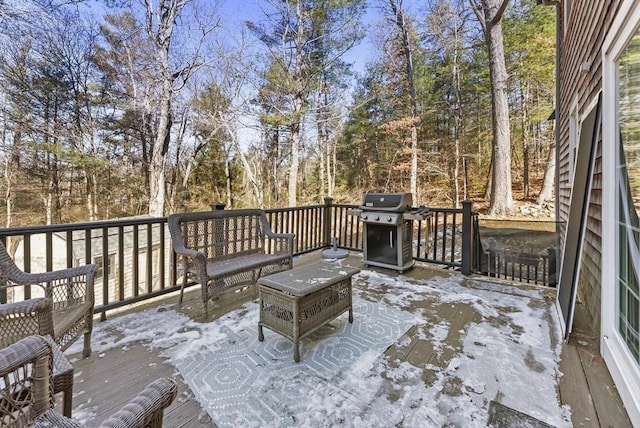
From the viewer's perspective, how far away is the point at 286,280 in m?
2.20

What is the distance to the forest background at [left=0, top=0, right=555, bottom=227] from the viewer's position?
8.66 meters

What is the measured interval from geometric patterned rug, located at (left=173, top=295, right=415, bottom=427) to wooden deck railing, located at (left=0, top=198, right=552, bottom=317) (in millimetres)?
1217

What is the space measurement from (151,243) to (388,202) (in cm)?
294

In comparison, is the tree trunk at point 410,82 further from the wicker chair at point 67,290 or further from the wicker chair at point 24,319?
the wicker chair at point 24,319

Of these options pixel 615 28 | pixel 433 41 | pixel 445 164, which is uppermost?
pixel 433 41

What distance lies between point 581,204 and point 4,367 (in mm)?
3301

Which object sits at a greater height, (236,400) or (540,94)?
(540,94)

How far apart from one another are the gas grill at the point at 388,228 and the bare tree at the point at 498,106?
607cm

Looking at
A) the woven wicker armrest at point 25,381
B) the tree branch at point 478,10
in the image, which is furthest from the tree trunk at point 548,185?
the woven wicker armrest at point 25,381

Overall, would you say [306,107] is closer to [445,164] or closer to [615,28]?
[445,164]

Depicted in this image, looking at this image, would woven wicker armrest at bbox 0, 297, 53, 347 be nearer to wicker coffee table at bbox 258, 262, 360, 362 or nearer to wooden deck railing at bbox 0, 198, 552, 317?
wooden deck railing at bbox 0, 198, 552, 317

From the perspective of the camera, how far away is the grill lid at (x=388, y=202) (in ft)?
13.0

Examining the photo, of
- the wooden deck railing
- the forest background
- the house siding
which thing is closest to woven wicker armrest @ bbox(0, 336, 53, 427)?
the wooden deck railing

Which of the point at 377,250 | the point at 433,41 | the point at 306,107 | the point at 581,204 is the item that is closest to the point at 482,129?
the point at 433,41
